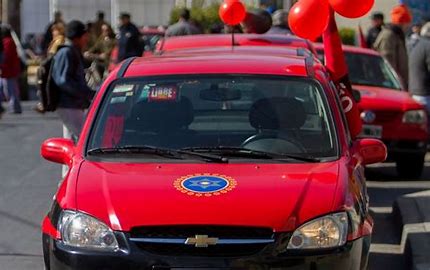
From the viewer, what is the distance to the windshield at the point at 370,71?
12.7 metres

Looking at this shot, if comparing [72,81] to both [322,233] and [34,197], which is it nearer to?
[34,197]

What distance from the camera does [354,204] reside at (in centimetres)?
582

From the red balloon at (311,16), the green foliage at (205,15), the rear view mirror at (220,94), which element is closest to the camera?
the rear view mirror at (220,94)

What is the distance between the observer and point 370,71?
1288 centimetres

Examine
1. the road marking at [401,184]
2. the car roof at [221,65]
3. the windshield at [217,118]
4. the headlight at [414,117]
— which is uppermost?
the car roof at [221,65]

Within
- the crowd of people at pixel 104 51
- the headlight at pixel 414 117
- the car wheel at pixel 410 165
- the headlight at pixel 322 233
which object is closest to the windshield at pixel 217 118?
the headlight at pixel 322 233

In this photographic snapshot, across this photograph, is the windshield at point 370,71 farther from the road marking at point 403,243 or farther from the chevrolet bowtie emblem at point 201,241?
the chevrolet bowtie emblem at point 201,241

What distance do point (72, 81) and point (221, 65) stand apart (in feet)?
11.1

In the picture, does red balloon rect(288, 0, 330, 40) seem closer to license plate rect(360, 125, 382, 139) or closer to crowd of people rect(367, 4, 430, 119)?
license plate rect(360, 125, 382, 139)

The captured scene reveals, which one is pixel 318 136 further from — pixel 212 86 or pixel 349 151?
pixel 212 86

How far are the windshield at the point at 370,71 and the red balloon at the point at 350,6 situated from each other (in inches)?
162

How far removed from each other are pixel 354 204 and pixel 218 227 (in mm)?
850

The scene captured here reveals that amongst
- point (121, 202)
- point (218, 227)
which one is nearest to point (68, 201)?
point (121, 202)

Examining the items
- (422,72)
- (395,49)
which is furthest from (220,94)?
(395,49)
